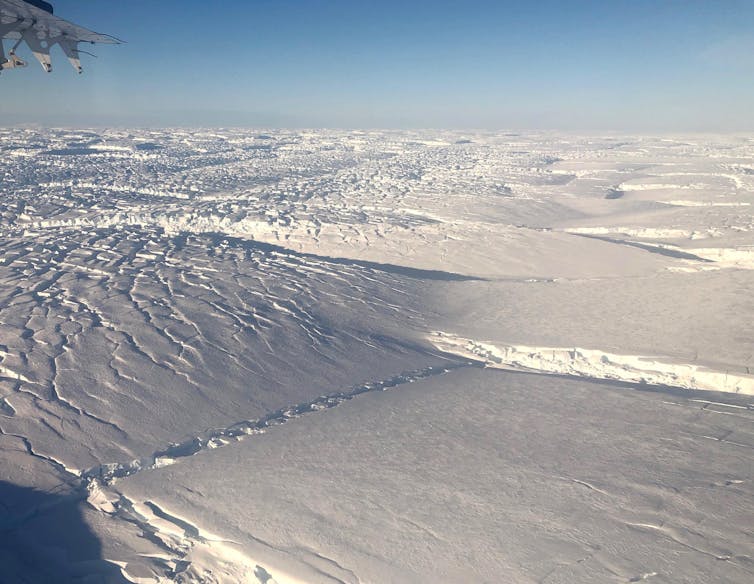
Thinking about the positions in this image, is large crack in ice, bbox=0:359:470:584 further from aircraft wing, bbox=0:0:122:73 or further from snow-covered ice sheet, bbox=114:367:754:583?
aircraft wing, bbox=0:0:122:73

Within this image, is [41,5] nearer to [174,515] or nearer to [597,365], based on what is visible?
[174,515]

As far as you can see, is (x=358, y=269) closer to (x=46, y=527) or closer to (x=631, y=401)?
(x=631, y=401)

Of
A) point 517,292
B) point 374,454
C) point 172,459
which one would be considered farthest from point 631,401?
point 172,459

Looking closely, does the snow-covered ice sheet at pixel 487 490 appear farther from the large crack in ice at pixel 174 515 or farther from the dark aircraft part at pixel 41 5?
the dark aircraft part at pixel 41 5

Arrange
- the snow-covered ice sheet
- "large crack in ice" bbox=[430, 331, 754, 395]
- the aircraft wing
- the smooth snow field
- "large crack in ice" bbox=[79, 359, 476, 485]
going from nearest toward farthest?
the aircraft wing
the snow-covered ice sheet
the smooth snow field
"large crack in ice" bbox=[79, 359, 476, 485]
"large crack in ice" bbox=[430, 331, 754, 395]

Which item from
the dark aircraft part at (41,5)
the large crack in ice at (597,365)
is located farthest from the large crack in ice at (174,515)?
the dark aircraft part at (41,5)

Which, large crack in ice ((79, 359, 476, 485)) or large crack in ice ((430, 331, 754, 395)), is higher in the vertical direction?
large crack in ice ((430, 331, 754, 395))

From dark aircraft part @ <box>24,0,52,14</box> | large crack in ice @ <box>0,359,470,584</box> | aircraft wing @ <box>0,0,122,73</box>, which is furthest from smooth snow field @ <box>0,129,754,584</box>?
dark aircraft part @ <box>24,0,52,14</box>
